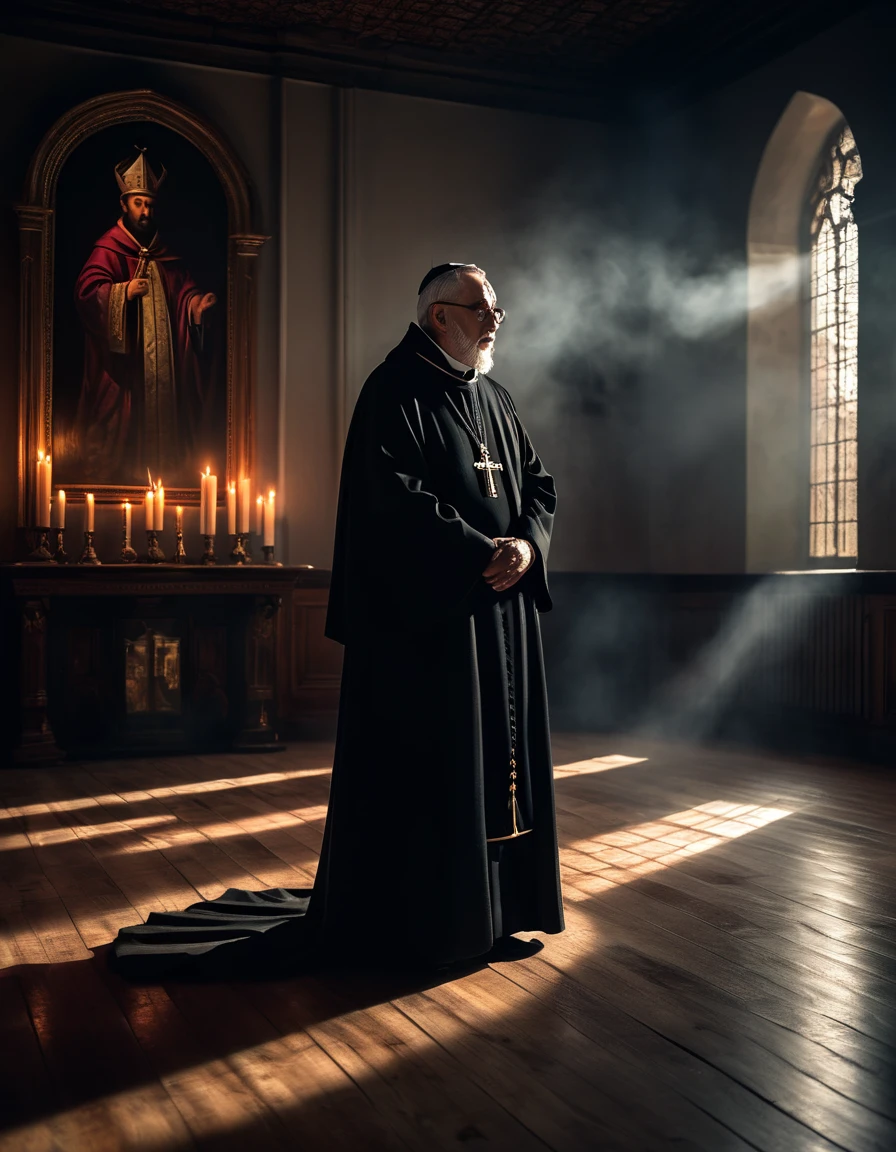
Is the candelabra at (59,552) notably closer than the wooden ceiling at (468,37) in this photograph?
Yes

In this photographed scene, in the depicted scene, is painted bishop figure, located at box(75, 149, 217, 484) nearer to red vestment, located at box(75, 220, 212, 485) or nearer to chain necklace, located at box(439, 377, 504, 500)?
red vestment, located at box(75, 220, 212, 485)

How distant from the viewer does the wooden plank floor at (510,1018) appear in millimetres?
1971

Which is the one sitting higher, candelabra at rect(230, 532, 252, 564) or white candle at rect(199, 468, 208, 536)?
white candle at rect(199, 468, 208, 536)

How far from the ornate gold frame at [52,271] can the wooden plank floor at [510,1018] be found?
299cm

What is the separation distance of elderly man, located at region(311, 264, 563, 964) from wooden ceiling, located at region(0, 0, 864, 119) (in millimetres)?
4687

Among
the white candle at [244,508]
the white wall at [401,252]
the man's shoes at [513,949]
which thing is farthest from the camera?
the white wall at [401,252]

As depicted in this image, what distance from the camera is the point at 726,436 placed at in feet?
25.0

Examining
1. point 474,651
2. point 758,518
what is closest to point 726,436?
point 758,518

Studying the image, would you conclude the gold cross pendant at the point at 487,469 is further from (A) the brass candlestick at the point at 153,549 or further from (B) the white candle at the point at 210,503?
(A) the brass candlestick at the point at 153,549

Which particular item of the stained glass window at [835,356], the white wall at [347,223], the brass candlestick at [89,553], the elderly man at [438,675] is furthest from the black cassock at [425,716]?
the stained glass window at [835,356]

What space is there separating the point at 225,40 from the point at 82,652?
3818 millimetres

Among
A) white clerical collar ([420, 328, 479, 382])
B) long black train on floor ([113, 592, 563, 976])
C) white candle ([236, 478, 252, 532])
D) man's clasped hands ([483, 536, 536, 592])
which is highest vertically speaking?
white clerical collar ([420, 328, 479, 382])

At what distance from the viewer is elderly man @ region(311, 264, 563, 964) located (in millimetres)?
2814

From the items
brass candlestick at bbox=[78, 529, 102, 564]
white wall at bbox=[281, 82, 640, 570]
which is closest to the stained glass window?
white wall at bbox=[281, 82, 640, 570]
